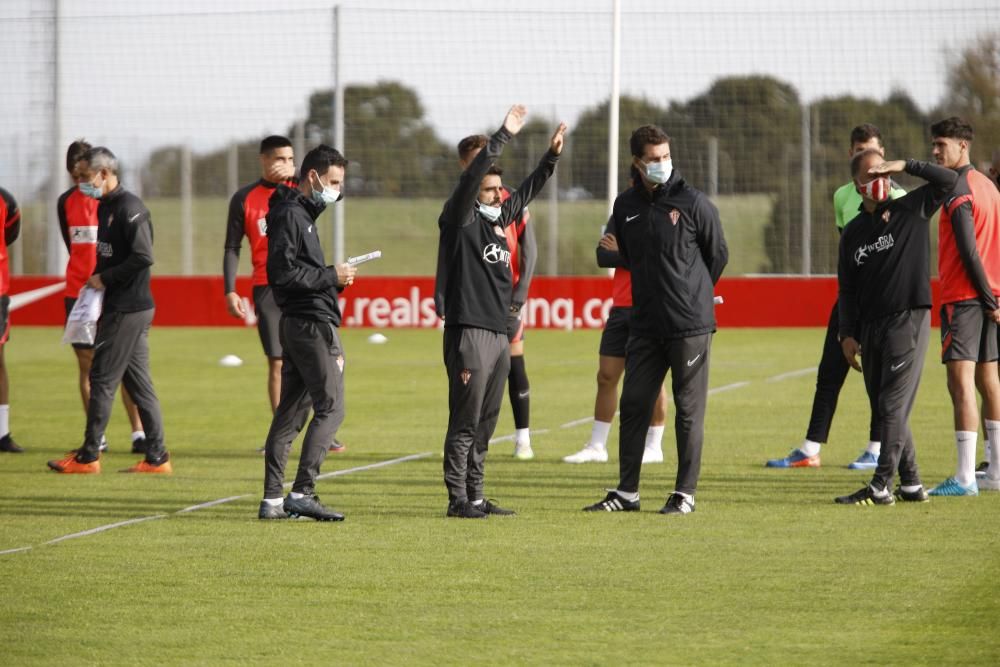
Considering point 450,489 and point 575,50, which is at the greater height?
point 575,50

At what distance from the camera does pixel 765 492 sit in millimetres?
9273

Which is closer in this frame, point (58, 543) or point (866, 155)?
point (58, 543)

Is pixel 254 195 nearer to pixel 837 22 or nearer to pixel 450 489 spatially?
pixel 450 489

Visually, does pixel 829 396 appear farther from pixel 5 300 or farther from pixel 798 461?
pixel 5 300

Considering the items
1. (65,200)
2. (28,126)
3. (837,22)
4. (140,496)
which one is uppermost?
(837,22)

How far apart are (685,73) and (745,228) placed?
274 cm

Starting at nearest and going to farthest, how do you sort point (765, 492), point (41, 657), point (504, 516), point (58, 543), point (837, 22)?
point (41, 657)
point (58, 543)
point (504, 516)
point (765, 492)
point (837, 22)

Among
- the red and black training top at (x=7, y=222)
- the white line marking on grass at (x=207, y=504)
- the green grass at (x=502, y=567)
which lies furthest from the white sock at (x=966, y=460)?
the red and black training top at (x=7, y=222)

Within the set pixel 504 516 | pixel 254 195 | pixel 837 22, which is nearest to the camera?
pixel 504 516

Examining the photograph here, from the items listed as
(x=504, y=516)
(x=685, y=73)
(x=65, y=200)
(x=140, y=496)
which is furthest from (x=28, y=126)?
(x=504, y=516)

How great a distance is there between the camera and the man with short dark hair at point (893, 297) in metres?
8.61

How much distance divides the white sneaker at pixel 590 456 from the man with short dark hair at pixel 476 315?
2.26 metres

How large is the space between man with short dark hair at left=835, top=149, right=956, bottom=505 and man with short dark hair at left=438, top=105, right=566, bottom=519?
188 cm

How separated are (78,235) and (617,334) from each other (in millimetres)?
4304
